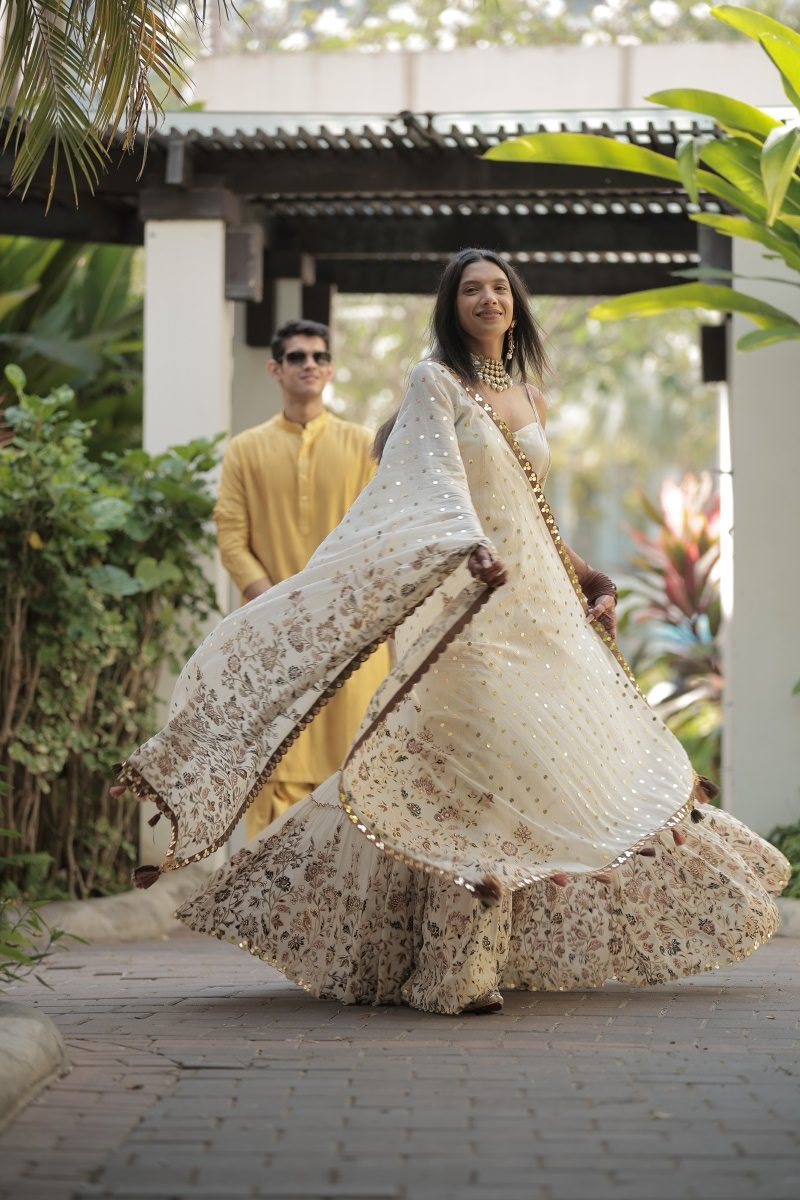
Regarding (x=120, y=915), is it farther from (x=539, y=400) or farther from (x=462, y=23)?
(x=462, y=23)

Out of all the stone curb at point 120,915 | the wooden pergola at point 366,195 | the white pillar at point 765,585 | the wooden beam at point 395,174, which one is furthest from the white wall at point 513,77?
the stone curb at point 120,915

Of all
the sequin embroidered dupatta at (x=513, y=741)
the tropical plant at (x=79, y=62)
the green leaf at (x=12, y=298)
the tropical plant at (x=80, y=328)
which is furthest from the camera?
the tropical plant at (x=80, y=328)

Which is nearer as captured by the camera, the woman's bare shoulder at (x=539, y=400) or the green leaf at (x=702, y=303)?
the woman's bare shoulder at (x=539, y=400)

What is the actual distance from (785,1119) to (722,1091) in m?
0.28

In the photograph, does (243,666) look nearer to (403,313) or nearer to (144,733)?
(144,733)

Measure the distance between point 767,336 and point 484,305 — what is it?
2733 mm

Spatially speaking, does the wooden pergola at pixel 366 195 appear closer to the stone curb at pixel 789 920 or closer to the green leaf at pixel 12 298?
the green leaf at pixel 12 298

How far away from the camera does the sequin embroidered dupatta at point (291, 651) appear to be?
4.82 metres

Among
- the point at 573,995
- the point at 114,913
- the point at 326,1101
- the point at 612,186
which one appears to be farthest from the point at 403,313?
the point at 326,1101

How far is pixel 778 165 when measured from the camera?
6637 mm

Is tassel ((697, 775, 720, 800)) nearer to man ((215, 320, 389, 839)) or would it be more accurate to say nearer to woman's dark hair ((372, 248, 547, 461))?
woman's dark hair ((372, 248, 547, 461))

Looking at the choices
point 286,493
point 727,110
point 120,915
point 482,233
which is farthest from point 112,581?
point 482,233

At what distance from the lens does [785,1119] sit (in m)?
3.52

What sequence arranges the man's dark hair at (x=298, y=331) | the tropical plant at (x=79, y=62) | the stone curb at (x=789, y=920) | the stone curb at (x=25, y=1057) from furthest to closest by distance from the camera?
the man's dark hair at (x=298, y=331) → the stone curb at (x=789, y=920) → the tropical plant at (x=79, y=62) → the stone curb at (x=25, y=1057)
